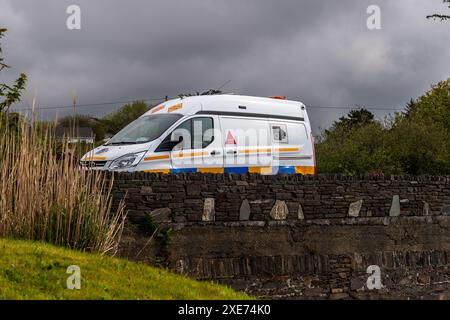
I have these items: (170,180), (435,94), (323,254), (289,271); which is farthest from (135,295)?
(435,94)

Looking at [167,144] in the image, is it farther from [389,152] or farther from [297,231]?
[389,152]

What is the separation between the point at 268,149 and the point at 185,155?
7.69ft

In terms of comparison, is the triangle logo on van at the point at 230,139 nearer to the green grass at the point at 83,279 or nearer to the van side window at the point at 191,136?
the van side window at the point at 191,136

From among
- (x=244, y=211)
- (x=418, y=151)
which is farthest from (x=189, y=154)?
(x=418, y=151)

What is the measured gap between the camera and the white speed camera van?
13.5m

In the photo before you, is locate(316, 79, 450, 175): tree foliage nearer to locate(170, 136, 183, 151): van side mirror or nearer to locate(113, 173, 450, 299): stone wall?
locate(113, 173, 450, 299): stone wall

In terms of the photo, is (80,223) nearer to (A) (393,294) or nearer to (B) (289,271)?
(B) (289,271)

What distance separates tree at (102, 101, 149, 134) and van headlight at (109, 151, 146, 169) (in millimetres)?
53037

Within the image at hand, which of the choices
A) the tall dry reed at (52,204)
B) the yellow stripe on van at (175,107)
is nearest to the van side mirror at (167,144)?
the yellow stripe on van at (175,107)

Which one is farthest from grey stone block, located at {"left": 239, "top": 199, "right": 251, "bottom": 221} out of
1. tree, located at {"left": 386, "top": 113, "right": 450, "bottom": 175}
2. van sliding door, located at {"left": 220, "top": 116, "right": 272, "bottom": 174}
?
tree, located at {"left": 386, "top": 113, "right": 450, "bottom": 175}

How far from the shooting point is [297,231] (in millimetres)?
13180

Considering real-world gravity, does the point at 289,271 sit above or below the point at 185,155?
below
